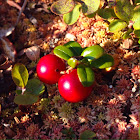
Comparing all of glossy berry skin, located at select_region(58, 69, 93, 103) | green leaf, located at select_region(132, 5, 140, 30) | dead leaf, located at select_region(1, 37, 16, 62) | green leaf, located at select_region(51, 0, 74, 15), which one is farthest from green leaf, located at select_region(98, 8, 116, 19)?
dead leaf, located at select_region(1, 37, 16, 62)

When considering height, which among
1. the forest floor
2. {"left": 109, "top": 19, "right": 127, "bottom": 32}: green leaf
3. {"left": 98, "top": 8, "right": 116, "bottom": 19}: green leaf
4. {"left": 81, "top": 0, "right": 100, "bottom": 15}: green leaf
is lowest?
the forest floor

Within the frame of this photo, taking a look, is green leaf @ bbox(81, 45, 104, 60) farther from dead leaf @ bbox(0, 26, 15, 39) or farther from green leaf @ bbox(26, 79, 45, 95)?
dead leaf @ bbox(0, 26, 15, 39)

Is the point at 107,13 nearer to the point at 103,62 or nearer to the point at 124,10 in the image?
the point at 124,10

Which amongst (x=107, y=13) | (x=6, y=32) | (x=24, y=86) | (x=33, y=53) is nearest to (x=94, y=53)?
(x=107, y=13)

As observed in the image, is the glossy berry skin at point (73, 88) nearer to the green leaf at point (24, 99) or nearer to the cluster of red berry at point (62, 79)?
the cluster of red berry at point (62, 79)

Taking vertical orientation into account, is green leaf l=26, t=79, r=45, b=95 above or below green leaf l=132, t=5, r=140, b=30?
below

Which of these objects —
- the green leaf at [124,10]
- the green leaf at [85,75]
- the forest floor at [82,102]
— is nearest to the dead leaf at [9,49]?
the forest floor at [82,102]

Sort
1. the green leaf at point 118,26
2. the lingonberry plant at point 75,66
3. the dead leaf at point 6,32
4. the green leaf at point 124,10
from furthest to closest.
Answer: the dead leaf at point 6,32 → the green leaf at point 118,26 → the green leaf at point 124,10 → the lingonberry plant at point 75,66
